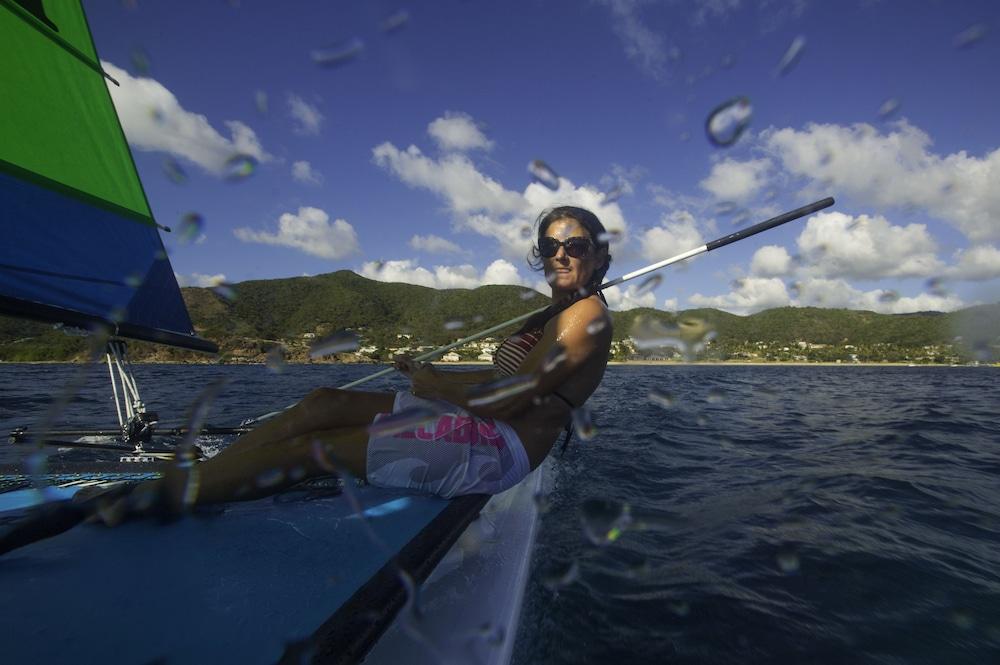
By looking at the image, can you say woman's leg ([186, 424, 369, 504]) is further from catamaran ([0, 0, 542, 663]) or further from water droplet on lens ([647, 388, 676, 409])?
water droplet on lens ([647, 388, 676, 409])

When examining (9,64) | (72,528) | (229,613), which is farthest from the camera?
(9,64)

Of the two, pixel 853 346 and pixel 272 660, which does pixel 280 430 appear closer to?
pixel 272 660

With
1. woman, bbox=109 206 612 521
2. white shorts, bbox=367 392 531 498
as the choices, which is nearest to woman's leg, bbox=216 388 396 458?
woman, bbox=109 206 612 521

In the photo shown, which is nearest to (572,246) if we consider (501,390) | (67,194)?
(501,390)

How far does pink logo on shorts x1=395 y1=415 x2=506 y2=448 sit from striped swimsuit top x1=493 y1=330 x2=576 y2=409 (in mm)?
544

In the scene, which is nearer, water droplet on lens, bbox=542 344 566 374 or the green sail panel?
water droplet on lens, bbox=542 344 566 374

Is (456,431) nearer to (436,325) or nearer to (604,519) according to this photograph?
(604,519)

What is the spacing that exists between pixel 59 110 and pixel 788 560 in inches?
335

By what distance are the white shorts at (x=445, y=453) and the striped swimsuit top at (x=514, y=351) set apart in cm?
56

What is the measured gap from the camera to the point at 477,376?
3662mm

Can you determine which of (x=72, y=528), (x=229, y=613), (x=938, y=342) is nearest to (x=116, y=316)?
(x=72, y=528)

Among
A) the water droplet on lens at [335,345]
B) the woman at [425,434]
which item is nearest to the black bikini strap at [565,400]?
the woman at [425,434]

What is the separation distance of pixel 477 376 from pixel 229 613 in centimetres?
226

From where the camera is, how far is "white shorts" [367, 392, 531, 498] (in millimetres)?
2600
